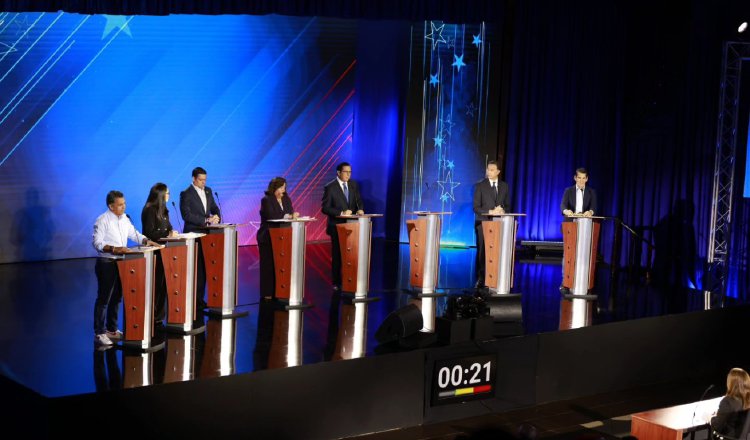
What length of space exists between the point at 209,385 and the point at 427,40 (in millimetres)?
7625

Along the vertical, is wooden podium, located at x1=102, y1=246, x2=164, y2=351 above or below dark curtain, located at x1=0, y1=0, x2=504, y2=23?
below

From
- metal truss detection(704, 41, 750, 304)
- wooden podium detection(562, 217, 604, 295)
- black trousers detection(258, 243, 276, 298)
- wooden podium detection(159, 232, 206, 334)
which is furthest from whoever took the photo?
metal truss detection(704, 41, 750, 304)

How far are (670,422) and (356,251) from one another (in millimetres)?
3662

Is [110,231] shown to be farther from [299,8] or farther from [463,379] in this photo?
[299,8]

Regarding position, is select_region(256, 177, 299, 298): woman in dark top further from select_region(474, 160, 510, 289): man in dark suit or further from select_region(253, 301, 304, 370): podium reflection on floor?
select_region(474, 160, 510, 289): man in dark suit

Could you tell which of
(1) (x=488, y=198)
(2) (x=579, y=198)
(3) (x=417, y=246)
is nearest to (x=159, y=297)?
(3) (x=417, y=246)

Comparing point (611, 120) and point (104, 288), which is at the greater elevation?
point (611, 120)

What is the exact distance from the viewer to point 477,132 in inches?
514

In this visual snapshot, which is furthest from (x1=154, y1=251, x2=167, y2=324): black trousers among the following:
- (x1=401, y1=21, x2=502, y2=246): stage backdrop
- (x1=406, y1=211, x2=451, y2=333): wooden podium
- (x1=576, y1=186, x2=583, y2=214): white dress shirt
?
(x1=401, y1=21, x2=502, y2=246): stage backdrop

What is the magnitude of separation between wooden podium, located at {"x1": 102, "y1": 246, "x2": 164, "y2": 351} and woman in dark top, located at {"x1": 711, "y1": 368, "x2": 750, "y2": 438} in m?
4.14

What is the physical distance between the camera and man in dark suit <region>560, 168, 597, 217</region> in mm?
10266

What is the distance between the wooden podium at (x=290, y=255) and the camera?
28.9 feet

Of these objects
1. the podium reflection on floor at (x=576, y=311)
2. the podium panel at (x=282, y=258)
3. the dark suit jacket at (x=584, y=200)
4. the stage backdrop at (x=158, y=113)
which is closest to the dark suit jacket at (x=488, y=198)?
the dark suit jacket at (x=584, y=200)

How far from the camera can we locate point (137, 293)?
7137mm
